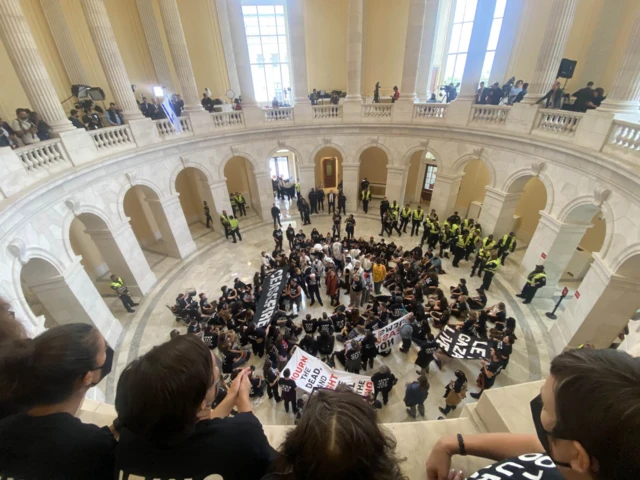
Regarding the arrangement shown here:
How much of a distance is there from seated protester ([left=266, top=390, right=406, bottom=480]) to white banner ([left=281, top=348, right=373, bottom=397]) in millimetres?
5946

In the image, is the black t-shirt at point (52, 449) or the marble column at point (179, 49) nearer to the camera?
the black t-shirt at point (52, 449)

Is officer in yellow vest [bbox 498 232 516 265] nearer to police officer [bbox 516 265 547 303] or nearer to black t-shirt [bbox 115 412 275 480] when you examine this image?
police officer [bbox 516 265 547 303]

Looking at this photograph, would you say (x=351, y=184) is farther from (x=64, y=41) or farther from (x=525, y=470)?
(x=525, y=470)

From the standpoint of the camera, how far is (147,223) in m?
16.9

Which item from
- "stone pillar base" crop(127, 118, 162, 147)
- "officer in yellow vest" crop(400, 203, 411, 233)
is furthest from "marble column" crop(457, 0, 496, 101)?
"stone pillar base" crop(127, 118, 162, 147)

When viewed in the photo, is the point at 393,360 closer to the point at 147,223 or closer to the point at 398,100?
Answer: the point at 398,100

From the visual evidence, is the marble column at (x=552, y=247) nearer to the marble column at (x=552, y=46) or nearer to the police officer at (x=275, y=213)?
the marble column at (x=552, y=46)

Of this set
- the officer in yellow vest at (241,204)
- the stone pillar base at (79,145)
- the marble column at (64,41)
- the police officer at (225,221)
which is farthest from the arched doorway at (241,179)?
the stone pillar base at (79,145)

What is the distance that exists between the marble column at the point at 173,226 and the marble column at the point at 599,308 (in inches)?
618

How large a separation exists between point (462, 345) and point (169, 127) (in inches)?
570

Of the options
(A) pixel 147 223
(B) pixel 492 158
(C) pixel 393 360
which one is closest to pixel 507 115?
(B) pixel 492 158

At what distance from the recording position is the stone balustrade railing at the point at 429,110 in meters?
14.8

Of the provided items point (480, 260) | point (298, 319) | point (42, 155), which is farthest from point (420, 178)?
point (42, 155)

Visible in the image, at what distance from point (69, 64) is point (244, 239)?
35.2 ft
